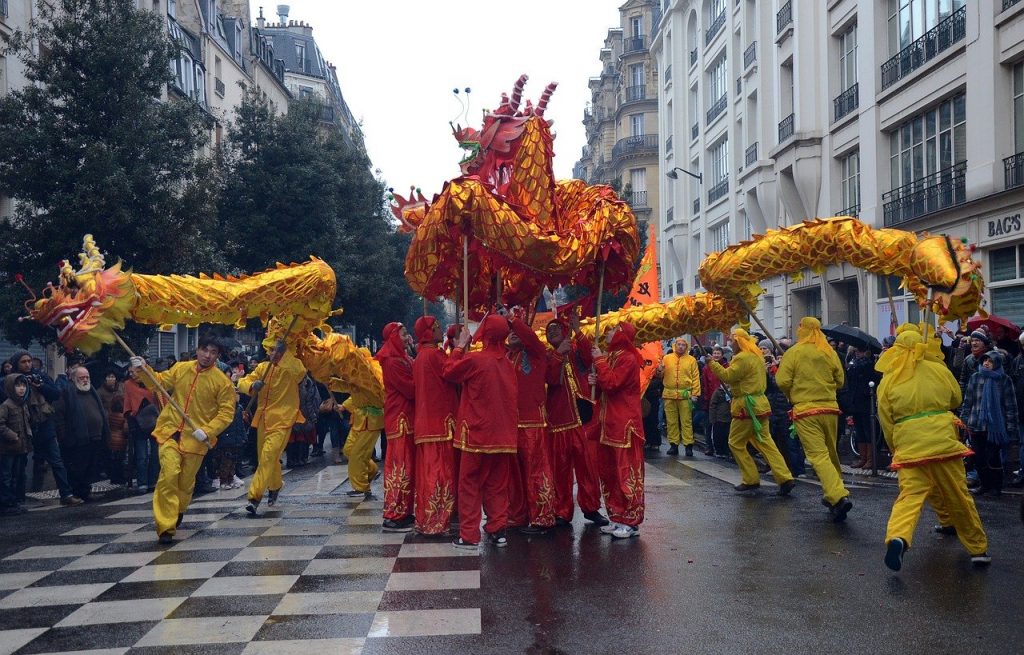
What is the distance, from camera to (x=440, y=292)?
9.85 m

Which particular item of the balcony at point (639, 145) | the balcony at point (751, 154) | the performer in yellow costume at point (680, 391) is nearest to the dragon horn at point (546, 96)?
the performer in yellow costume at point (680, 391)

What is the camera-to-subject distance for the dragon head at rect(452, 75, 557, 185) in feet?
30.9

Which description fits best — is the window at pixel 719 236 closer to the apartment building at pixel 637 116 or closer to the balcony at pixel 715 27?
the balcony at pixel 715 27

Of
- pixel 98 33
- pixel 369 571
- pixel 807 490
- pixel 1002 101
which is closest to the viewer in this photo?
pixel 369 571

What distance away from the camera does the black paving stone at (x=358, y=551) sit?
7657 millimetres

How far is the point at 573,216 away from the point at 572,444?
85.7 inches

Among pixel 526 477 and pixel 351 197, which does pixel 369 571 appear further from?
pixel 351 197

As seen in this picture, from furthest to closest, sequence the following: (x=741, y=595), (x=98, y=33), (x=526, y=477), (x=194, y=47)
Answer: (x=194, y=47), (x=98, y=33), (x=526, y=477), (x=741, y=595)

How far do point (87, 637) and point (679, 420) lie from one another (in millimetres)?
12108

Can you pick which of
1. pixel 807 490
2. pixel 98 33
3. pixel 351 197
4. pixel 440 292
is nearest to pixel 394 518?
pixel 440 292

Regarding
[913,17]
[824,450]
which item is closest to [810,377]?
[824,450]

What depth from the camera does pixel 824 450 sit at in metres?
9.11

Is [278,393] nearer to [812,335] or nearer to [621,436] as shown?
[621,436]

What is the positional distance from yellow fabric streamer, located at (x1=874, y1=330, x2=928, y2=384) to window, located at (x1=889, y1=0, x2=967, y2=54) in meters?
13.4
